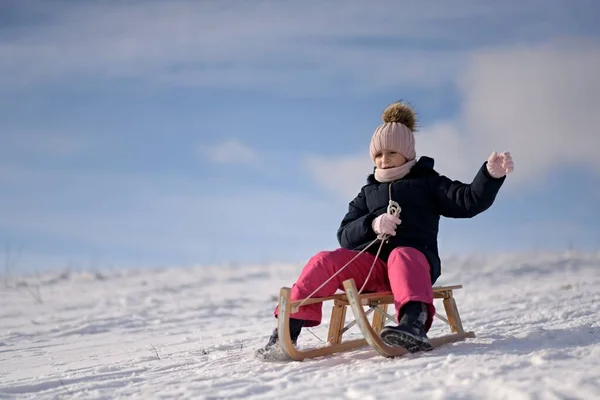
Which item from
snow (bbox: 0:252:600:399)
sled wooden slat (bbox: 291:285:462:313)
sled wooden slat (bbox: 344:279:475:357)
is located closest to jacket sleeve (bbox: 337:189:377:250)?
sled wooden slat (bbox: 291:285:462:313)

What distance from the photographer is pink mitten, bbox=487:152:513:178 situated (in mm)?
3414

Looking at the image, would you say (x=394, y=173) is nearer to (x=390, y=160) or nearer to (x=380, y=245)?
(x=390, y=160)

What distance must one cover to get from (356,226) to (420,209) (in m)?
0.37

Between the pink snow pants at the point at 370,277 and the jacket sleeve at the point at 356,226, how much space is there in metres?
0.11

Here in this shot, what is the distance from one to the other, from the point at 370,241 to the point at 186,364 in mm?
1229

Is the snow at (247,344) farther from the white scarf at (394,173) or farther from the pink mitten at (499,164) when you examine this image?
the white scarf at (394,173)

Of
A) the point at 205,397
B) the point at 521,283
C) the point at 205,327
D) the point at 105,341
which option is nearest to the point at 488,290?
the point at 521,283

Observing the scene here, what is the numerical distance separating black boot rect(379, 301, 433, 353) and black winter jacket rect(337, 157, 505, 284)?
0.42 metres

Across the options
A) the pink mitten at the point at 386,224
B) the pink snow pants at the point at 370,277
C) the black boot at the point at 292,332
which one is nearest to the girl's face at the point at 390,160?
the pink mitten at the point at 386,224

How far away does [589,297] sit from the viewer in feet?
20.9

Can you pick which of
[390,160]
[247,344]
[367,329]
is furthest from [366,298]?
[247,344]

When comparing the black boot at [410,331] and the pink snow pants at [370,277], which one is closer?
the black boot at [410,331]

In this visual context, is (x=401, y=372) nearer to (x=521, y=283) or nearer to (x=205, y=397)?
(x=205, y=397)

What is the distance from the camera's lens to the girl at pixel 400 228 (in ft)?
11.1
